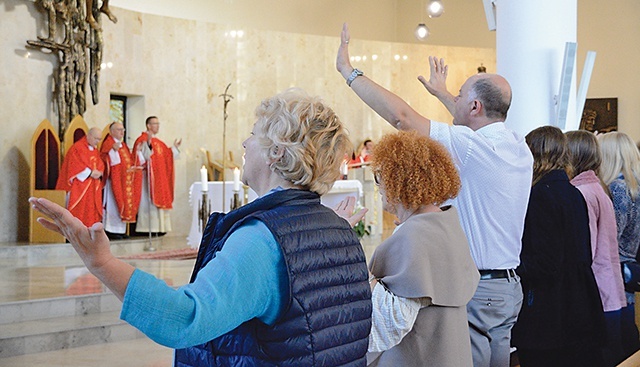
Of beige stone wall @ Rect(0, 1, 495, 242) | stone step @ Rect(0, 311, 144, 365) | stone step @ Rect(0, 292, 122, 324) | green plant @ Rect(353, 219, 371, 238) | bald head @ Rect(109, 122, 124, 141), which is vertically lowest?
stone step @ Rect(0, 311, 144, 365)

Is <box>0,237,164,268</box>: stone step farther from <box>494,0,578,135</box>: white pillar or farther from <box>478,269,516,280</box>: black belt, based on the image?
<box>478,269,516,280</box>: black belt

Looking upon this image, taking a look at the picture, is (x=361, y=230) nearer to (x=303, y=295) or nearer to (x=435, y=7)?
(x=435, y=7)

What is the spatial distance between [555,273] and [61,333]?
4.34 metres

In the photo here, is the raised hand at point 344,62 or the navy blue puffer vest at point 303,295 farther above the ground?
the raised hand at point 344,62

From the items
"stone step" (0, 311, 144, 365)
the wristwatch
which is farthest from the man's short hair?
"stone step" (0, 311, 144, 365)

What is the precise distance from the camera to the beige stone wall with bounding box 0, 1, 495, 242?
38.7 feet

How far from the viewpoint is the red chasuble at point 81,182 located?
37.4ft

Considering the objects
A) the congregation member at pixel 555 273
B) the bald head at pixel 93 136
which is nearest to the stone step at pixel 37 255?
the bald head at pixel 93 136

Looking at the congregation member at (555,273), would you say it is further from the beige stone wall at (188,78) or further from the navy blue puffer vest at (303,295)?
the beige stone wall at (188,78)

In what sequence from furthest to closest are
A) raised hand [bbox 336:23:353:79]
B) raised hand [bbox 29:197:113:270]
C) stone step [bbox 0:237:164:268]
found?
1. stone step [bbox 0:237:164:268]
2. raised hand [bbox 336:23:353:79]
3. raised hand [bbox 29:197:113:270]

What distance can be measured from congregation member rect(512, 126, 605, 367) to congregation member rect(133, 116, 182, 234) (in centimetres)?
992

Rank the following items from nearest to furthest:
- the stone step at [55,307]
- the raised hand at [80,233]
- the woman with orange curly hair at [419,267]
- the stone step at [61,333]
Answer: the raised hand at [80,233]
the woman with orange curly hair at [419,267]
the stone step at [61,333]
the stone step at [55,307]

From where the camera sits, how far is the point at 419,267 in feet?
8.18

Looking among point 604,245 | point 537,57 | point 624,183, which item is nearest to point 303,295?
point 604,245
